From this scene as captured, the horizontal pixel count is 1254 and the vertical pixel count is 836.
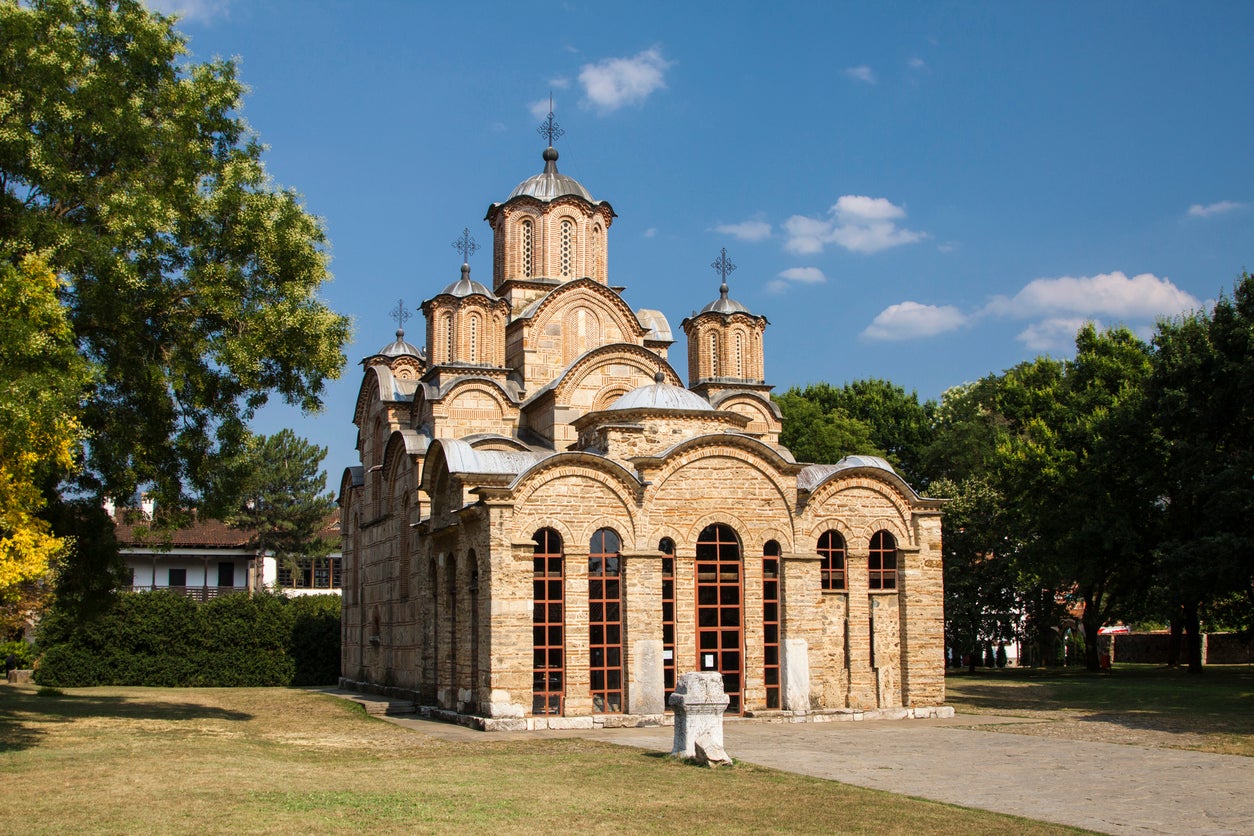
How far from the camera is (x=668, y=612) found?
20.2 metres

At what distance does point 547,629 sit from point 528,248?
12.3 meters

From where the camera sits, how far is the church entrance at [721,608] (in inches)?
800

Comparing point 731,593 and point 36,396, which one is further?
point 731,593

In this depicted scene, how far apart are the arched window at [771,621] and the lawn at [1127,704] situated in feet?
13.2

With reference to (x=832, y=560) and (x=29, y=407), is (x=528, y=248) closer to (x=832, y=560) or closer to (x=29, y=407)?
(x=832, y=560)

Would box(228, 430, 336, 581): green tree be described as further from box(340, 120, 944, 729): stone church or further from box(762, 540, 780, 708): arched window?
box(762, 540, 780, 708): arched window

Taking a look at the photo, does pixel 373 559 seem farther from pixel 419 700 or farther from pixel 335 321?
pixel 335 321

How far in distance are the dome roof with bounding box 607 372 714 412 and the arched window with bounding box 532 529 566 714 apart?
3.28 metres

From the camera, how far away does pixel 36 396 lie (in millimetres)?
13000

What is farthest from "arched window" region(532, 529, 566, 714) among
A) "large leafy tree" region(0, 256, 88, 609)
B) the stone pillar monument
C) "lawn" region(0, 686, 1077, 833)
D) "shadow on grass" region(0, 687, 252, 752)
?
"large leafy tree" region(0, 256, 88, 609)

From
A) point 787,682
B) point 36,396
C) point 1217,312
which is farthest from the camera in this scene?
point 1217,312

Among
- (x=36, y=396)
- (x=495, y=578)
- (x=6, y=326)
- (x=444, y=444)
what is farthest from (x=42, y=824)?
(x=444, y=444)

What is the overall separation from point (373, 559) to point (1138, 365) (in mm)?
23390

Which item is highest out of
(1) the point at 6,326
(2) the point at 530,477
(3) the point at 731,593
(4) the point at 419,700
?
(1) the point at 6,326
